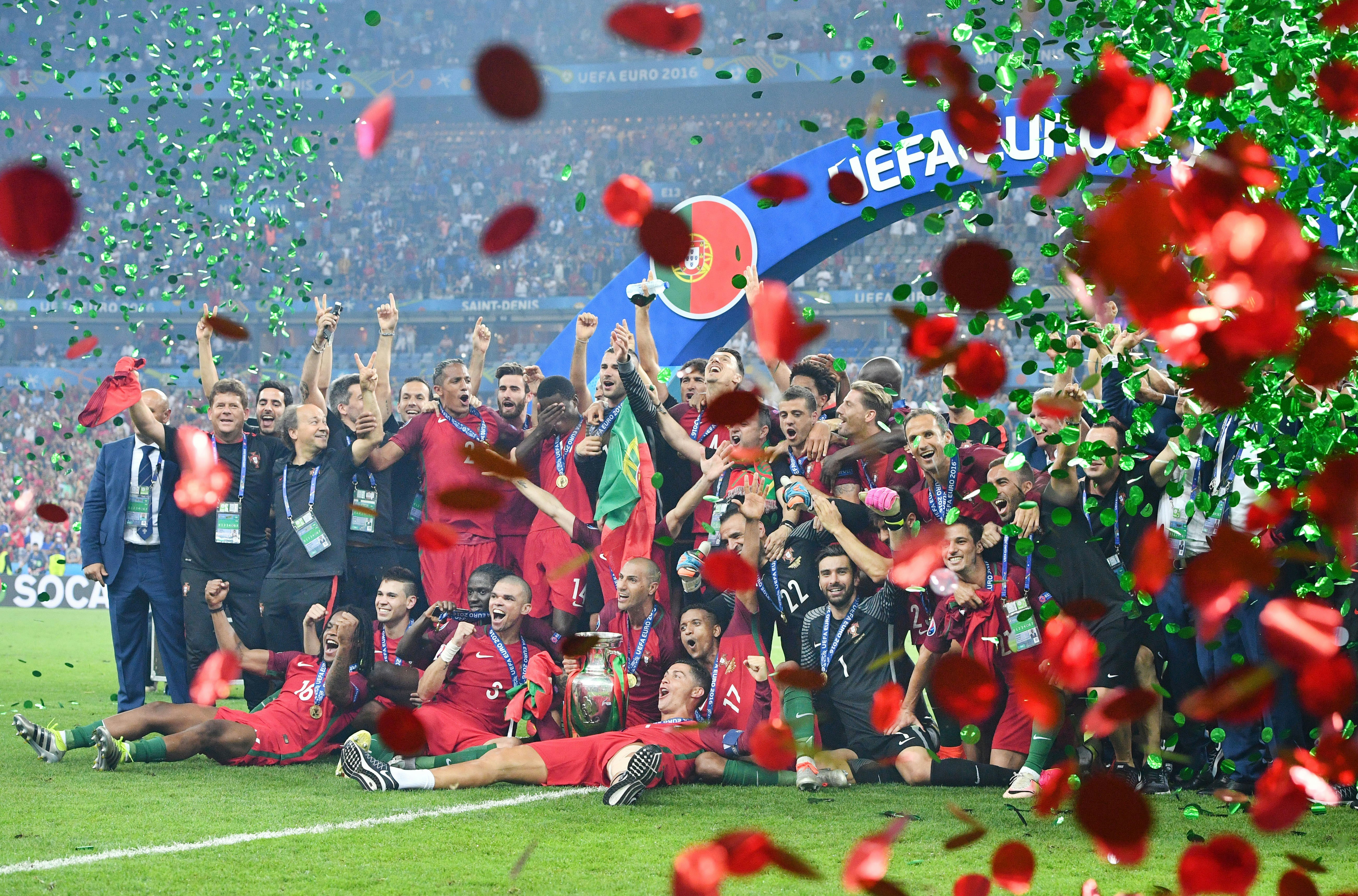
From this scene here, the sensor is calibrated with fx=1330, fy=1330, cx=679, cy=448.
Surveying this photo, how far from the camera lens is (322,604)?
6305 mm

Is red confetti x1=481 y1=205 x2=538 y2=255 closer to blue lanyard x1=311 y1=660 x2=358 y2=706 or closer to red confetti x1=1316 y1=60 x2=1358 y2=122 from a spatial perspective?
red confetti x1=1316 y1=60 x2=1358 y2=122

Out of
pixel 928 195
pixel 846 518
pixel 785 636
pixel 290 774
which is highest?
pixel 928 195

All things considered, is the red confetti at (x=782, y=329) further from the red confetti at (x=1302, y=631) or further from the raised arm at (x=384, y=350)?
the raised arm at (x=384, y=350)

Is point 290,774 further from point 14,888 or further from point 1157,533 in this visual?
Answer: point 1157,533

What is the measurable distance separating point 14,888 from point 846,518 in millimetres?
3187

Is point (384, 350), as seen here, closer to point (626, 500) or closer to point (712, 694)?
point (626, 500)

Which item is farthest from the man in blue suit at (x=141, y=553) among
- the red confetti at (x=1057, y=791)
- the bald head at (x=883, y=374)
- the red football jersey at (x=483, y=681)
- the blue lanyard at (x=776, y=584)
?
the red confetti at (x=1057, y=791)

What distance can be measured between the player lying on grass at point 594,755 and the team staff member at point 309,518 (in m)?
1.28

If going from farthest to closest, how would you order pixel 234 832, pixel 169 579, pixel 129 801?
pixel 169 579 → pixel 129 801 → pixel 234 832

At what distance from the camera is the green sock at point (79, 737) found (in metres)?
5.87

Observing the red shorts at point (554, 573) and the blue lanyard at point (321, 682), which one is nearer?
the blue lanyard at point (321, 682)

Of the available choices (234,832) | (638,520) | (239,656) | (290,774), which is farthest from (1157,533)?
(239,656)

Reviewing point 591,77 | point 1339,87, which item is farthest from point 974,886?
point 591,77

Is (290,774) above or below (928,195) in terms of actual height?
below
